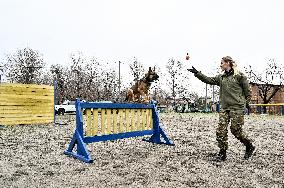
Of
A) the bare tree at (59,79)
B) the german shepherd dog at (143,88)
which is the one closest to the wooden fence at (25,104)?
the german shepherd dog at (143,88)

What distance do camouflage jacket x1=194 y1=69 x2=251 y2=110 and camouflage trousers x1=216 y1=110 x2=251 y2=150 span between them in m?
0.11

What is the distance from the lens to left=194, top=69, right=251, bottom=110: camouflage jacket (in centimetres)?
545

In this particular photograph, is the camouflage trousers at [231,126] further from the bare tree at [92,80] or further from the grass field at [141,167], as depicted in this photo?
the bare tree at [92,80]

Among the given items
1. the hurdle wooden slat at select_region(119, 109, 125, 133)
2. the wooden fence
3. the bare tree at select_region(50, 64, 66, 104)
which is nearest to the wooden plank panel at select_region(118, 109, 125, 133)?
the hurdle wooden slat at select_region(119, 109, 125, 133)

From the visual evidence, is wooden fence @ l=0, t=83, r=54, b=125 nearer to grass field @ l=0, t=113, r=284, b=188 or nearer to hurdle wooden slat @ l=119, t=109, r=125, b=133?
grass field @ l=0, t=113, r=284, b=188

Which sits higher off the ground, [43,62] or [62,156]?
[43,62]

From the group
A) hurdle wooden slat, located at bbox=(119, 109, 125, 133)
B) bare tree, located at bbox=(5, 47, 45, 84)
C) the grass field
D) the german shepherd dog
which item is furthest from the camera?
bare tree, located at bbox=(5, 47, 45, 84)

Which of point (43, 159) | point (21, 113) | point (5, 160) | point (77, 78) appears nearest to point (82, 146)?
point (43, 159)

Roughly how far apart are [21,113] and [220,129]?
10.6 metres

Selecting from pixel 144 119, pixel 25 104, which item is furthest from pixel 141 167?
pixel 25 104

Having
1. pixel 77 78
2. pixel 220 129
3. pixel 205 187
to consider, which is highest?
pixel 77 78

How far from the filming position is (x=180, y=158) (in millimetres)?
5609

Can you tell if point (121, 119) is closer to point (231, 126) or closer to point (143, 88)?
point (231, 126)

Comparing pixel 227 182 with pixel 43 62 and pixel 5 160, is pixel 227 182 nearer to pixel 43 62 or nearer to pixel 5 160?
pixel 5 160
